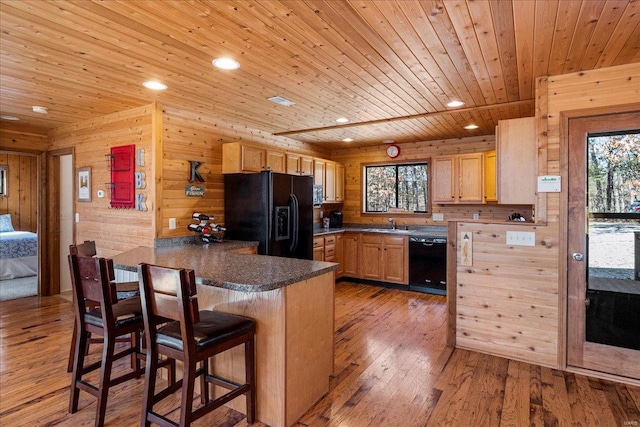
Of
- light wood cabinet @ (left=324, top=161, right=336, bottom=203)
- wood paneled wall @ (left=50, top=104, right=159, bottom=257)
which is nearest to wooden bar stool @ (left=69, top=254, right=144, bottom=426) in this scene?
wood paneled wall @ (left=50, top=104, right=159, bottom=257)

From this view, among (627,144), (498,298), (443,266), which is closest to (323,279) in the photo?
(498,298)

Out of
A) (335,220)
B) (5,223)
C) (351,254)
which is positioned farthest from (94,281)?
(5,223)

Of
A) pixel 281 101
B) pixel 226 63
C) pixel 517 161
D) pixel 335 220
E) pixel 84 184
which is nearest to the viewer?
pixel 226 63

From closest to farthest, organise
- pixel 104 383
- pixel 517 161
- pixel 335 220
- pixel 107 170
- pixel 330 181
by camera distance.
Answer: pixel 104 383, pixel 517 161, pixel 107 170, pixel 330 181, pixel 335 220

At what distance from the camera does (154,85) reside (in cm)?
313

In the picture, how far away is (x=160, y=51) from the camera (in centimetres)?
245

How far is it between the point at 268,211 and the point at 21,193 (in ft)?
23.1

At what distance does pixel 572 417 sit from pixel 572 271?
3.58 ft

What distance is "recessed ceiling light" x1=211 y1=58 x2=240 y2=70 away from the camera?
2.60m

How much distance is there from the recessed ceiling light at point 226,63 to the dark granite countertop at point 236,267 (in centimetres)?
148

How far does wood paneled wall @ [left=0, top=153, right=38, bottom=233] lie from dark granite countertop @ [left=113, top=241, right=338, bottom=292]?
20.8 feet

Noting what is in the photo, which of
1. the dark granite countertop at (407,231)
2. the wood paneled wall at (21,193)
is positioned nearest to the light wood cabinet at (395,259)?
the dark granite countertop at (407,231)

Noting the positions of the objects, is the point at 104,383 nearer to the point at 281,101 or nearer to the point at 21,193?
the point at 281,101

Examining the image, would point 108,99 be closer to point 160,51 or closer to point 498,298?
point 160,51
